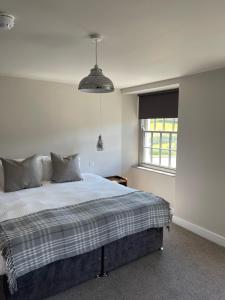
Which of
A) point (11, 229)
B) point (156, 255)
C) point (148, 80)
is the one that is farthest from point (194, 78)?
point (11, 229)

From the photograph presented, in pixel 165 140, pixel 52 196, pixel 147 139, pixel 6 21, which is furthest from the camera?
pixel 147 139

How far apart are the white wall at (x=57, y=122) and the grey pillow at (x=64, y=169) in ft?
1.56

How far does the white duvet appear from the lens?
254 cm

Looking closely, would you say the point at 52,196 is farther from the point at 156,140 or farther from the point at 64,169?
the point at 156,140

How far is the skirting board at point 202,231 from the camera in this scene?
313cm

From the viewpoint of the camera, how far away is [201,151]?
332 centimetres

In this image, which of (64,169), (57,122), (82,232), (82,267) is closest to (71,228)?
(82,232)

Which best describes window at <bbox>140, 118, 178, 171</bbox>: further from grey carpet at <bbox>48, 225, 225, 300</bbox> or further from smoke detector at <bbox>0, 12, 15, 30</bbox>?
smoke detector at <bbox>0, 12, 15, 30</bbox>

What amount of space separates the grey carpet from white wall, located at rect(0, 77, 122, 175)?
217 cm

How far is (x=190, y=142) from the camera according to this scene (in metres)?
3.47

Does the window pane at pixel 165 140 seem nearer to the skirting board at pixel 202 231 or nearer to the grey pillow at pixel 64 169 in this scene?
the skirting board at pixel 202 231

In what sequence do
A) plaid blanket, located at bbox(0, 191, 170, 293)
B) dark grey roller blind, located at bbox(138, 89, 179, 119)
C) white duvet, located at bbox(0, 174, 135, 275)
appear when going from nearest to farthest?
plaid blanket, located at bbox(0, 191, 170, 293) < white duvet, located at bbox(0, 174, 135, 275) < dark grey roller blind, located at bbox(138, 89, 179, 119)

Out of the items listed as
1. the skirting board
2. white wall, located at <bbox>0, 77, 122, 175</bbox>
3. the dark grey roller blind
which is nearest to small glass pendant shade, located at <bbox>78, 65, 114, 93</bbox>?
white wall, located at <bbox>0, 77, 122, 175</bbox>

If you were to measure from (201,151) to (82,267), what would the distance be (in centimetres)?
211
